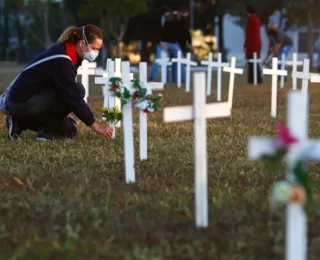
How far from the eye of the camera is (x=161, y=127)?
10117 millimetres

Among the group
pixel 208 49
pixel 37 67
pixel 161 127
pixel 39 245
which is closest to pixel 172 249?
pixel 39 245

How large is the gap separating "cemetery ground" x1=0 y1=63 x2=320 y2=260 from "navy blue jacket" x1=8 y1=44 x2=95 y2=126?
1.33 ft

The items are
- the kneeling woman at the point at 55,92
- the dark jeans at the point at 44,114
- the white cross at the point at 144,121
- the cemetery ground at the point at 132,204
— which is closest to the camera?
the cemetery ground at the point at 132,204

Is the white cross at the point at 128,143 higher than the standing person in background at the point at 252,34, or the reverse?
the white cross at the point at 128,143

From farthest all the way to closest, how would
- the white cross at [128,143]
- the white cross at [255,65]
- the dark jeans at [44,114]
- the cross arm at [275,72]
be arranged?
1. the white cross at [255,65]
2. the cross arm at [275,72]
3. the dark jeans at [44,114]
4. the white cross at [128,143]

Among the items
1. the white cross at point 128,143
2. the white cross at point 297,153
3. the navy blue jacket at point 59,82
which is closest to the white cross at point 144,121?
the white cross at point 128,143

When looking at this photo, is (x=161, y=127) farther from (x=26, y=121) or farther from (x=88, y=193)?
(x=88, y=193)

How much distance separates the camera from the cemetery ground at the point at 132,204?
14.1 ft

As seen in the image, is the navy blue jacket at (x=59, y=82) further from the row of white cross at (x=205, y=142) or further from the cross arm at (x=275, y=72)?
the cross arm at (x=275, y=72)

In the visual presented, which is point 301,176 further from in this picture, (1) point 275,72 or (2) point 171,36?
(2) point 171,36

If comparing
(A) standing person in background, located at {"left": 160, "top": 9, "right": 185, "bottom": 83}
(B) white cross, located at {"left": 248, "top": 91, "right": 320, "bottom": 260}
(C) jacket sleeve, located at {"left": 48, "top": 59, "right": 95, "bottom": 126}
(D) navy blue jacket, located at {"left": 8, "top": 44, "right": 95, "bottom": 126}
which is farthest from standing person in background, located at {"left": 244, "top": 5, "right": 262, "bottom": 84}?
(B) white cross, located at {"left": 248, "top": 91, "right": 320, "bottom": 260}

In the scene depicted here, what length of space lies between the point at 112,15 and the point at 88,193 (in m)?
25.2

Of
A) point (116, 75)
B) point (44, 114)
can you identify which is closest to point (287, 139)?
point (44, 114)

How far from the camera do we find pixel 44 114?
8.62 metres
